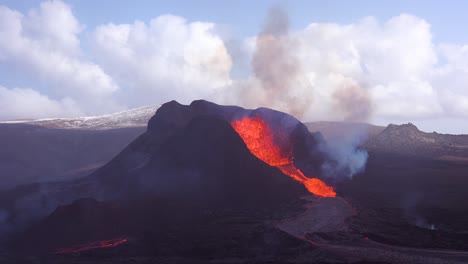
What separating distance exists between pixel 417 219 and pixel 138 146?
29.7 meters

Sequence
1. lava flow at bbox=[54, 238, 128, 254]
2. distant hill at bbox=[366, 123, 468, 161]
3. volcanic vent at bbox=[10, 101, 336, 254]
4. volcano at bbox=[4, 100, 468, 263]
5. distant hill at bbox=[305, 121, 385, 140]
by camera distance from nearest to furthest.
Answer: volcano at bbox=[4, 100, 468, 263]
lava flow at bbox=[54, 238, 128, 254]
volcanic vent at bbox=[10, 101, 336, 254]
distant hill at bbox=[366, 123, 468, 161]
distant hill at bbox=[305, 121, 385, 140]

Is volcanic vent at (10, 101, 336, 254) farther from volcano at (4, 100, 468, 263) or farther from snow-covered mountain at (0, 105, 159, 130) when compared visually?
snow-covered mountain at (0, 105, 159, 130)

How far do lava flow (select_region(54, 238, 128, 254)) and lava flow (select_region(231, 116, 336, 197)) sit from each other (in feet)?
74.9

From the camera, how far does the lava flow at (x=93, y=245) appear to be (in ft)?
103

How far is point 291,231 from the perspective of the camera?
33938 millimetres

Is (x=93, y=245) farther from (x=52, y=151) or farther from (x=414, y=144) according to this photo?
(x=414, y=144)

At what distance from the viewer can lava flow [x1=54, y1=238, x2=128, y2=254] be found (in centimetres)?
3150

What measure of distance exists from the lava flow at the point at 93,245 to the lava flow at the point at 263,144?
2282cm

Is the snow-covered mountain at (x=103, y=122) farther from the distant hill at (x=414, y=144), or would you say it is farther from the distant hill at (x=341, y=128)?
the distant hill at (x=414, y=144)

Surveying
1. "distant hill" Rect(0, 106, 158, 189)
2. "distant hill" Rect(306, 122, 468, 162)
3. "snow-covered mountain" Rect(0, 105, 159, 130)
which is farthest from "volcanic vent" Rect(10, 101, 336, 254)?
"snow-covered mountain" Rect(0, 105, 159, 130)

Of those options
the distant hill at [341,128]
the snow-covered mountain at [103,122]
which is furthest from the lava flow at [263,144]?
the snow-covered mountain at [103,122]

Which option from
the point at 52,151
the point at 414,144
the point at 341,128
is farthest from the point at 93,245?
the point at 341,128

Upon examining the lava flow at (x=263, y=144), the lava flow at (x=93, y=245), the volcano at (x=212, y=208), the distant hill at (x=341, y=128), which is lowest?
the lava flow at (x=93, y=245)

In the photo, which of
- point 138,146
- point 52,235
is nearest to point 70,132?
A: point 138,146
